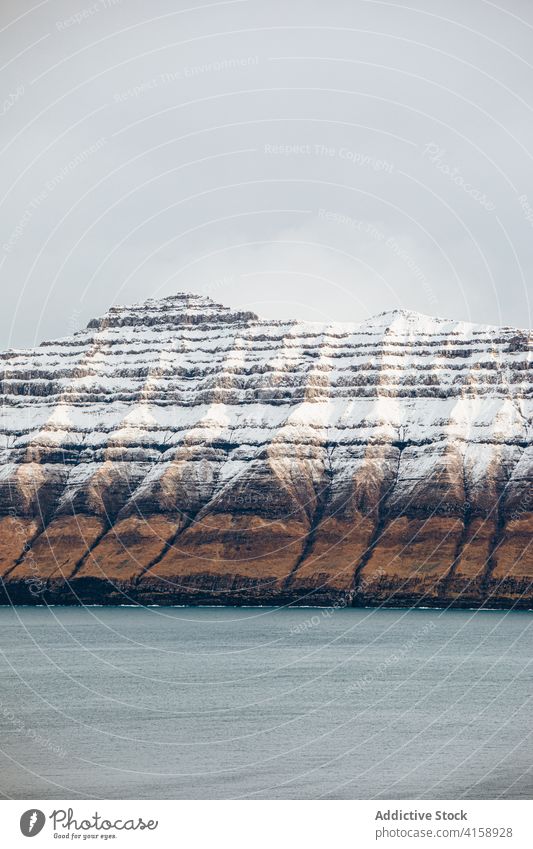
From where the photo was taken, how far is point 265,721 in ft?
380

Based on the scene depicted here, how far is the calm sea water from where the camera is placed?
87.2 meters

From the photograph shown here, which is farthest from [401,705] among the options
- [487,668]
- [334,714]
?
[487,668]

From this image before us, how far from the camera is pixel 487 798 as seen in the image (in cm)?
8194

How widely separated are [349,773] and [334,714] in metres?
A: 29.4

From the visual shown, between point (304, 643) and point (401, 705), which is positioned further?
point (304, 643)

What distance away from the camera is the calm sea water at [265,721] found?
87188mm

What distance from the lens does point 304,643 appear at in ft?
635
